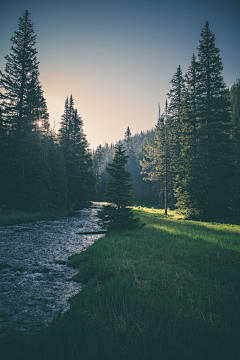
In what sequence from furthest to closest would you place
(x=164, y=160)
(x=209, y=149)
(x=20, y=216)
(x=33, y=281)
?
(x=164, y=160) < (x=209, y=149) < (x=20, y=216) < (x=33, y=281)

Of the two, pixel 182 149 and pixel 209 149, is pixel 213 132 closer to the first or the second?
pixel 209 149

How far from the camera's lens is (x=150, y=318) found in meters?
3.60

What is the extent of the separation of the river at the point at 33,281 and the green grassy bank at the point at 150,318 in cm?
69

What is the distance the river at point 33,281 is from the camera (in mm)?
4309

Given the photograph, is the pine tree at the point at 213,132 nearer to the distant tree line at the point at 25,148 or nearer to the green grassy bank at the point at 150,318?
the green grassy bank at the point at 150,318

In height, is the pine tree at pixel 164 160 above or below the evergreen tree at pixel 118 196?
above

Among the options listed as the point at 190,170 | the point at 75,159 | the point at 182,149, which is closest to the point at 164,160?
the point at 182,149

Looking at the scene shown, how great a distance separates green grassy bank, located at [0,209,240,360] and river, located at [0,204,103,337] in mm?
689

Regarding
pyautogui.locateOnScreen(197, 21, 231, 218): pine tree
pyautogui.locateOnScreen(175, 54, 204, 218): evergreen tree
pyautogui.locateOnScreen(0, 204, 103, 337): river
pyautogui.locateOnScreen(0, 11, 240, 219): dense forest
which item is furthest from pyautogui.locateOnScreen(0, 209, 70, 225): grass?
pyautogui.locateOnScreen(197, 21, 231, 218): pine tree

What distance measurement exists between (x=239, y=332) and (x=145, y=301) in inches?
80.3

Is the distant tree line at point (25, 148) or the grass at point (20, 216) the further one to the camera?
the distant tree line at point (25, 148)

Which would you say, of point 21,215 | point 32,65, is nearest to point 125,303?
point 21,215

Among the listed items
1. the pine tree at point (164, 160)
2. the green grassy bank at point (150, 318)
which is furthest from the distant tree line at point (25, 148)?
the green grassy bank at point (150, 318)

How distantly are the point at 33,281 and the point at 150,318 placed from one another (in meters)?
5.14
